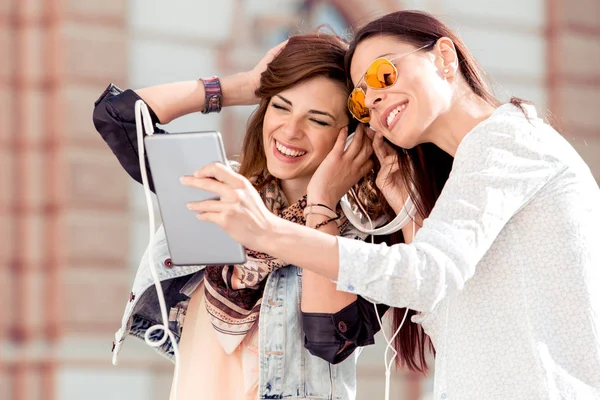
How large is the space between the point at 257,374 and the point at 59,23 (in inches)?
159

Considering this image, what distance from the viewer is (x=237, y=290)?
184cm

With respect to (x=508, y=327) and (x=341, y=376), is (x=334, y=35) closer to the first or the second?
(x=341, y=376)

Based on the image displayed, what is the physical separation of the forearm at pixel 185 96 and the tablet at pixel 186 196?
1.94ft

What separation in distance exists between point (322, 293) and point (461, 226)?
55cm

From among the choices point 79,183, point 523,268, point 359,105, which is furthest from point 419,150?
point 79,183

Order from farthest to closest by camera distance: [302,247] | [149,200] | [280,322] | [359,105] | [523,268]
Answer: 1. [280,322]
2. [359,105]
3. [149,200]
4. [523,268]
5. [302,247]

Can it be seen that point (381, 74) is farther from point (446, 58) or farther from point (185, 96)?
point (185, 96)

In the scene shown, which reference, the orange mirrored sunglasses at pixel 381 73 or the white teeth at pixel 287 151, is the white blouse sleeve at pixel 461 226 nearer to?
the orange mirrored sunglasses at pixel 381 73

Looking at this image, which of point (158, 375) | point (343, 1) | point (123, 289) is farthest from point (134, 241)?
point (343, 1)

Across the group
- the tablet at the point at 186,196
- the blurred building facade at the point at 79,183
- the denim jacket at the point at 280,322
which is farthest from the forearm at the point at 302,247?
the blurred building facade at the point at 79,183

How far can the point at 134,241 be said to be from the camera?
213 inches

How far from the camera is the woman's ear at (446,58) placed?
4.95 ft

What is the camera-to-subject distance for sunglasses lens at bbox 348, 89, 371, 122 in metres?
1.60

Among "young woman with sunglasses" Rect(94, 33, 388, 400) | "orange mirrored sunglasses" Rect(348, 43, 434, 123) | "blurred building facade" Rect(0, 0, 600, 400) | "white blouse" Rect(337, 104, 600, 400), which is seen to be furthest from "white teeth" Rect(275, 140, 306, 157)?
"blurred building facade" Rect(0, 0, 600, 400)
